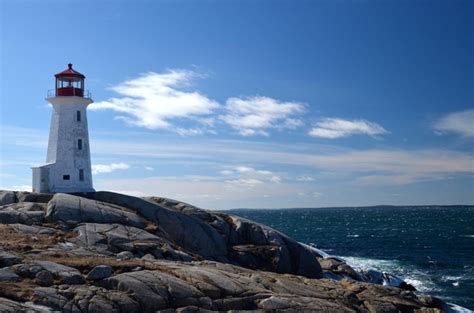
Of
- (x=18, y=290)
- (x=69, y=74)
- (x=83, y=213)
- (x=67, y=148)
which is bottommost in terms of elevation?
(x=18, y=290)

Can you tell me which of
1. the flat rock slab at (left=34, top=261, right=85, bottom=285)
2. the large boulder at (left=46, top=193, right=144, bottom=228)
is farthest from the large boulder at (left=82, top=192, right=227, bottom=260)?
the flat rock slab at (left=34, top=261, right=85, bottom=285)

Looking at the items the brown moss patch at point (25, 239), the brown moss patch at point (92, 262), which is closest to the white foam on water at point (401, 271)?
the brown moss patch at point (92, 262)

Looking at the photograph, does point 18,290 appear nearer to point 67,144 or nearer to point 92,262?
point 92,262

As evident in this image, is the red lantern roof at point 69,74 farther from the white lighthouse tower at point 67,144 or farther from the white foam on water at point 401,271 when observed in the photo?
the white foam on water at point 401,271

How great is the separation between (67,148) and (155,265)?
64.7 ft

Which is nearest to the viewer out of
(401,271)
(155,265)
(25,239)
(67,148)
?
(155,265)

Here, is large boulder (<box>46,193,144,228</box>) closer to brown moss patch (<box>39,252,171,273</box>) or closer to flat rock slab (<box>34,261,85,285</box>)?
brown moss patch (<box>39,252,171,273</box>)

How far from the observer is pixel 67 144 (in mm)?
40969

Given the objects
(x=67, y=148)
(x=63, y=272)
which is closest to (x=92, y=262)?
(x=63, y=272)

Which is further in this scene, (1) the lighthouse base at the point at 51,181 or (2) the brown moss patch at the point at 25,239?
(1) the lighthouse base at the point at 51,181

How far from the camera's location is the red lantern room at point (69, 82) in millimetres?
41500

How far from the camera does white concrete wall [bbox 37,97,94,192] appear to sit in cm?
4038

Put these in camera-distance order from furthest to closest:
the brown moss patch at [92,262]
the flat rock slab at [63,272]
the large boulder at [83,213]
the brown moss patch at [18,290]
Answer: the large boulder at [83,213]
the brown moss patch at [92,262]
the flat rock slab at [63,272]
the brown moss patch at [18,290]

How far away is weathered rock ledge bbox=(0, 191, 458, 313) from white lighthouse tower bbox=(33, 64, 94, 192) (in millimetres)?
2288
